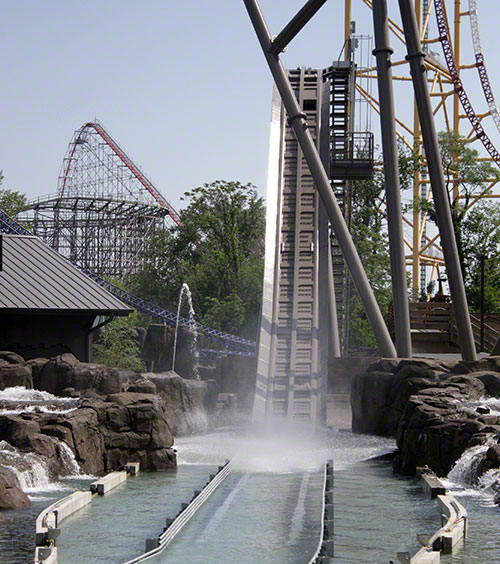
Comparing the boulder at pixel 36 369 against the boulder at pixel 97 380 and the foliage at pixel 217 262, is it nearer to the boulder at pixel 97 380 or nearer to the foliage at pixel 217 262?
the boulder at pixel 97 380

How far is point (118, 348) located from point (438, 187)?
76.8ft

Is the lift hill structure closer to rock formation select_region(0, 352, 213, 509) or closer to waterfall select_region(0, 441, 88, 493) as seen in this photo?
rock formation select_region(0, 352, 213, 509)

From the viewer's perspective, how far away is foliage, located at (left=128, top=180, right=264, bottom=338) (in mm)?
52875

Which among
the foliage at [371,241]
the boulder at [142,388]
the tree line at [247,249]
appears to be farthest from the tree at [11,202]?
the boulder at [142,388]

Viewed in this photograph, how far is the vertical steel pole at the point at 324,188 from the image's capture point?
2444 centimetres

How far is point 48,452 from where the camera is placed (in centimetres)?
1555

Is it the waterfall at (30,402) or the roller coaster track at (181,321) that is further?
the roller coaster track at (181,321)

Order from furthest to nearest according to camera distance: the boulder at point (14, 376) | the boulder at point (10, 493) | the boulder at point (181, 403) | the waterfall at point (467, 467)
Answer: the boulder at point (181, 403) → the boulder at point (14, 376) → the waterfall at point (467, 467) → the boulder at point (10, 493)

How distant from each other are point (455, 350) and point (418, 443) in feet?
52.9

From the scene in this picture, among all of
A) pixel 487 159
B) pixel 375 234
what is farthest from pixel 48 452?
pixel 487 159

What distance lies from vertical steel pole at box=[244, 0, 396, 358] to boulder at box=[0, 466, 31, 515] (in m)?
12.4

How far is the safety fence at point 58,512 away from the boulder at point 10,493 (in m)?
0.48

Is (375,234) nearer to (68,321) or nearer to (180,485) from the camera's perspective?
(68,321)

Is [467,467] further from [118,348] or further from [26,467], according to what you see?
[118,348]
